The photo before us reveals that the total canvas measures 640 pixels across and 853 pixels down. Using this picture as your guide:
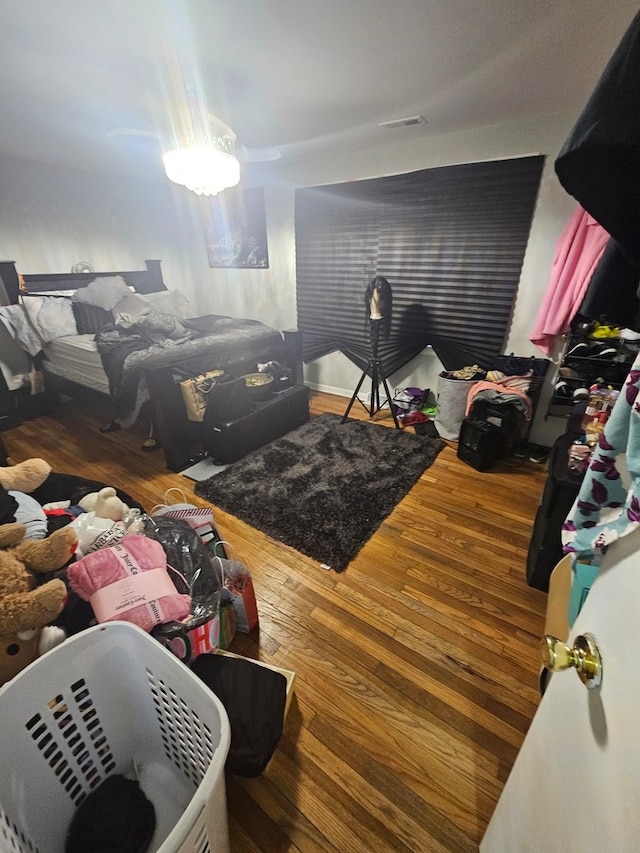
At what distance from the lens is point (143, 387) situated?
2502mm

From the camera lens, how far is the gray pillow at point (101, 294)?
3.41 metres

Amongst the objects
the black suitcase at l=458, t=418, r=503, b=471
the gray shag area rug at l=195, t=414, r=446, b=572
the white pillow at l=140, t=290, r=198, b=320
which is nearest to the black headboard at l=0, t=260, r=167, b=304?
the white pillow at l=140, t=290, r=198, b=320

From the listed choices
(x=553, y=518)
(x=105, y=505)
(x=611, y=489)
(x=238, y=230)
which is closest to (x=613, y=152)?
(x=611, y=489)

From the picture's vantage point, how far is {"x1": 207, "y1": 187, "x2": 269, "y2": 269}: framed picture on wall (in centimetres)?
381

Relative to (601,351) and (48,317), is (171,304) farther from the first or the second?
(601,351)

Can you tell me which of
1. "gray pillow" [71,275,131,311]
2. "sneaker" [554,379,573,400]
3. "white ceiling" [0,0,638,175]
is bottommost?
"sneaker" [554,379,573,400]

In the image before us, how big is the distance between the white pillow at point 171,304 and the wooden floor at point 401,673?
2.42m

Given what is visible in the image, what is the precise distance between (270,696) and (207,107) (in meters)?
2.98

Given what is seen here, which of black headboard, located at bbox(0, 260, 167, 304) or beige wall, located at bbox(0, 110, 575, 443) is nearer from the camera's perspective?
beige wall, located at bbox(0, 110, 575, 443)

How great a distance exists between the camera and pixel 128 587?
106 centimetres

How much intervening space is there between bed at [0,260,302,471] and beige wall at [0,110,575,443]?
0.34 metres

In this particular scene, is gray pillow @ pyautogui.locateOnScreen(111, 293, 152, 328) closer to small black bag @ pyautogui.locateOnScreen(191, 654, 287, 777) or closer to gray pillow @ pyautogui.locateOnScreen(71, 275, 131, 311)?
gray pillow @ pyautogui.locateOnScreen(71, 275, 131, 311)

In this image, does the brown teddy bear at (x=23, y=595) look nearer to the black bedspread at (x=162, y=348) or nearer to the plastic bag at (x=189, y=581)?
the plastic bag at (x=189, y=581)

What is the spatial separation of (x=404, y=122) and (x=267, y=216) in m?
1.84
